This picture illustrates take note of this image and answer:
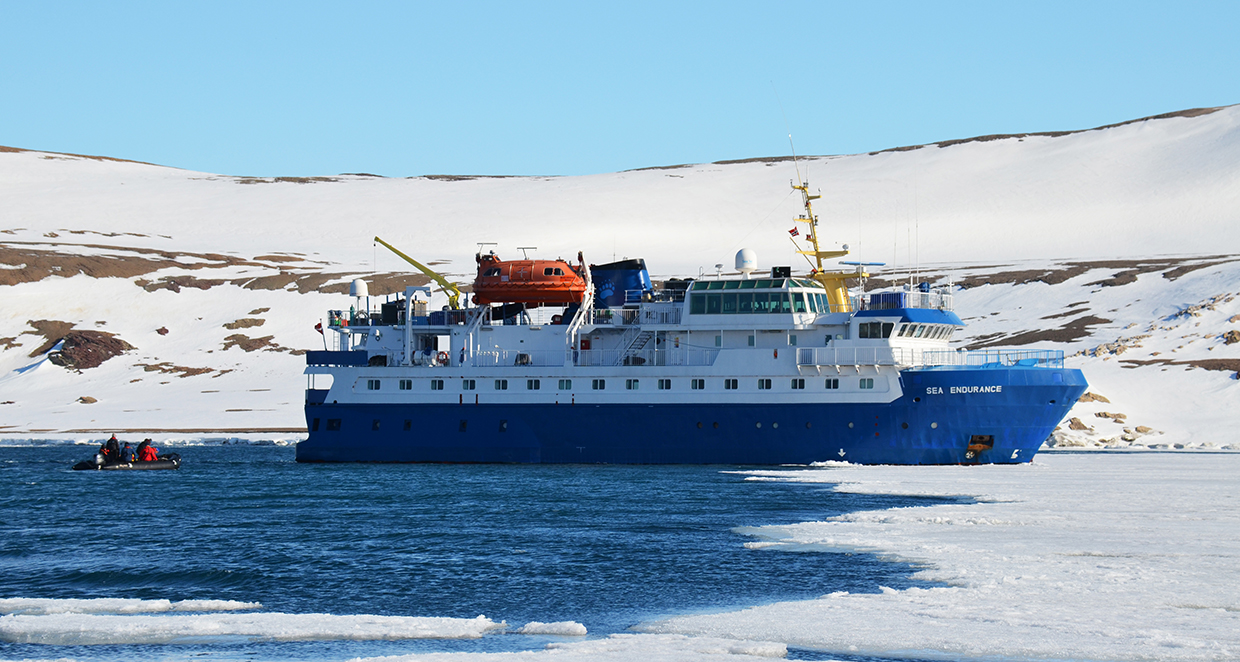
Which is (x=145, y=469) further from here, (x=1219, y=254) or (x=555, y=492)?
(x=1219, y=254)

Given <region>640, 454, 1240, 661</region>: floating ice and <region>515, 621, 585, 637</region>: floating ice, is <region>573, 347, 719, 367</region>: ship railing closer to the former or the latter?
<region>640, 454, 1240, 661</region>: floating ice

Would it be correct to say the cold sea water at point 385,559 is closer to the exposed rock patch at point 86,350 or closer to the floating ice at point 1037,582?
the floating ice at point 1037,582

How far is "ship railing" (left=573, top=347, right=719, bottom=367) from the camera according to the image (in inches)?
1748

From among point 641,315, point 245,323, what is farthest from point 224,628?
point 245,323

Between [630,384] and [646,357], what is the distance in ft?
4.79

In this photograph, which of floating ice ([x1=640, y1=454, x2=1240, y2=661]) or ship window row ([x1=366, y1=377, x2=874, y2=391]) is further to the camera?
ship window row ([x1=366, y1=377, x2=874, y2=391])

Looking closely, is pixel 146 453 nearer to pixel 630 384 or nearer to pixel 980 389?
pixel 630 384

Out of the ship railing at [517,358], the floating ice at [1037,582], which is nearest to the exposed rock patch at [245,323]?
the ship railing at [517,358]

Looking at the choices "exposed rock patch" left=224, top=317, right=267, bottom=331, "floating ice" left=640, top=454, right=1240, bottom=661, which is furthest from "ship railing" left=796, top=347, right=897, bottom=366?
"exposed rock patch" left=224, top=317, right=267, bottom=331

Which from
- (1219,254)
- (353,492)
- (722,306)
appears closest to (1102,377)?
(722,306)

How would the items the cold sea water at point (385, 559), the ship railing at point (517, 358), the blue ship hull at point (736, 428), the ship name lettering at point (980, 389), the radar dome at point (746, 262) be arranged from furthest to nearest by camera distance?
the ship railing at point (517, 358) < the radar dome at point (746, 262) < the blue ship hull at point (736, 428) < the ship name lettering at point (980, 389) < the cold sea water at point (385, 559)

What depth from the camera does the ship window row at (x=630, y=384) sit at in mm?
42844

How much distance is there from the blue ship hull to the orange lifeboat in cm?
434

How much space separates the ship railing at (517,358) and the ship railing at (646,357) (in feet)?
2.64
